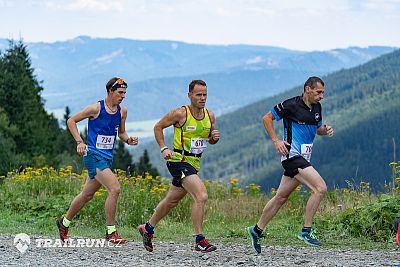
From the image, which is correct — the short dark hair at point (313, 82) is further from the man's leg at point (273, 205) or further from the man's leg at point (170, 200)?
the man's leg at point (170, 200)

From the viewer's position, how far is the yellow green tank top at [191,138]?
9.12m

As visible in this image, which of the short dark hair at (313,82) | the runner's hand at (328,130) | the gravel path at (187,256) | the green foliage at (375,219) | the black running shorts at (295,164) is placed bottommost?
the gravel path at (187,256)

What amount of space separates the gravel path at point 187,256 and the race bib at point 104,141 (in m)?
1.28

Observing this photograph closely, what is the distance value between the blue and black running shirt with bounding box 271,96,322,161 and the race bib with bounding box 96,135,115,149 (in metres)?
2.09

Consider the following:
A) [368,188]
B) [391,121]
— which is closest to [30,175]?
[368,188]

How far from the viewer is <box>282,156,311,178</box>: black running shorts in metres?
9.19

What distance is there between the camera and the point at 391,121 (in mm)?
194000

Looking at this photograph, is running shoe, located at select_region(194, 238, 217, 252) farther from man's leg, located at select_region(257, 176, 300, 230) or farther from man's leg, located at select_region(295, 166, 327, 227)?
man's leg, located at select_region(295, 166, 327, 227)

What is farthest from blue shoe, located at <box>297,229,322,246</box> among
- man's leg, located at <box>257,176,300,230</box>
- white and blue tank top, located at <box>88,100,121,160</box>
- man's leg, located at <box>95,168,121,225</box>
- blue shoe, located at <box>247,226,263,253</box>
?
white and blue tank top, located at <box>88,100,121,160</box>

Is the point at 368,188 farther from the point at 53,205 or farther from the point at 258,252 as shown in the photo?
the point at 53,205

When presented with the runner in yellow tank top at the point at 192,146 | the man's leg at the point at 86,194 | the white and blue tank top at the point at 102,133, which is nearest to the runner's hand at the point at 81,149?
the white and blue tank top at the point at 102,133

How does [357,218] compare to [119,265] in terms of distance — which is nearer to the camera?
[119,265]

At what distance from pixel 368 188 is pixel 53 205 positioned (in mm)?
5435

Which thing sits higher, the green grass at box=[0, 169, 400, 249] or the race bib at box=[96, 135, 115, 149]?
the race bib at box=[96, 135, 115, 149]
